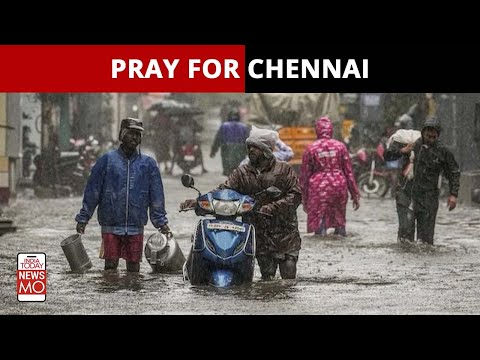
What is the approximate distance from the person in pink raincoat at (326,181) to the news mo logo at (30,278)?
5125mm

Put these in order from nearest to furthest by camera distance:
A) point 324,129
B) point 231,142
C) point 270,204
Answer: point 270,204 < point 324,129 < point 231,142

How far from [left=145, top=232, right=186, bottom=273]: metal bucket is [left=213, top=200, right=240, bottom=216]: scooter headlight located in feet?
3.93

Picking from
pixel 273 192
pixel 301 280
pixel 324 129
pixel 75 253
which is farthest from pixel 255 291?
pixel 324 129

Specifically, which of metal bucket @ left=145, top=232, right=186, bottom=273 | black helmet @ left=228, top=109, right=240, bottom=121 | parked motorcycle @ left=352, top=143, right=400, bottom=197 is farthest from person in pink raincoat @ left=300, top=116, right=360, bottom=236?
metal bucket @ left=145, top=232, right=186, bottom=273

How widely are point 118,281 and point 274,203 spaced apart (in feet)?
4.75

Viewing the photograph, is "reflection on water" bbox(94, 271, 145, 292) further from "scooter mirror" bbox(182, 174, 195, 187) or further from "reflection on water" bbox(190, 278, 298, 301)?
"scooter mirror" bbox(182, 174, 195, 187)

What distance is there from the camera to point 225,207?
11109mm

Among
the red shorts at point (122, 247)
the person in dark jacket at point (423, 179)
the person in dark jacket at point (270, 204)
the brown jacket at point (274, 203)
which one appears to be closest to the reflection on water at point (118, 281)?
the red shorts at point (122, 247)

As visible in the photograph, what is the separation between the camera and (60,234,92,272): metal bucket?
12148 mm

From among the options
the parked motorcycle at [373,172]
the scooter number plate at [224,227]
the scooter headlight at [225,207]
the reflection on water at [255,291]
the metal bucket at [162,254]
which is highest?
the parked motorcycle at [373,172]

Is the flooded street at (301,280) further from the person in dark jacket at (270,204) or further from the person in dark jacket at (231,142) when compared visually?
the person in dark jacket at (231,142)

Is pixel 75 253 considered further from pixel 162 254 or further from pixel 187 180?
pixel 187 180

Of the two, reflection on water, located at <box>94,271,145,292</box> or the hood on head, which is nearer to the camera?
reflection on water, located at <box>94,271,145,292</box>

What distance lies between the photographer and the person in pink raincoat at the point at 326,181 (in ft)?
51.4
